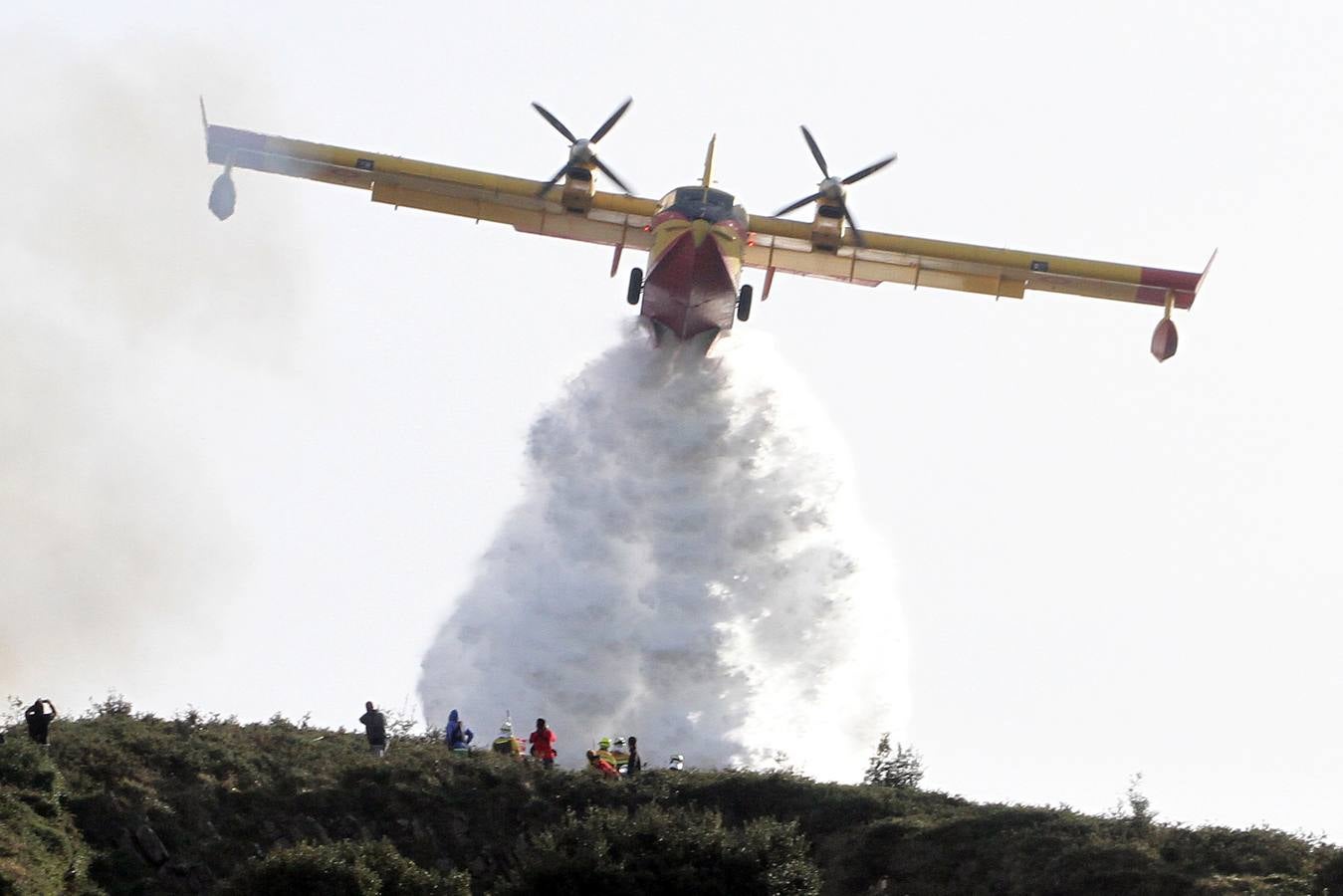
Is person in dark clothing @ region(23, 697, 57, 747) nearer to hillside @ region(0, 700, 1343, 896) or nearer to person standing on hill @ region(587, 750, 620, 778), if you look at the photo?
hillside @ region(0, 700, 1343, 896)

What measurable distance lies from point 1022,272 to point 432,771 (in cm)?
1824

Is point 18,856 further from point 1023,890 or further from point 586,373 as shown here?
point 586,373

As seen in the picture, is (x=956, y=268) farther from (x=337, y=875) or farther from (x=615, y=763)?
(x=337, y=875)

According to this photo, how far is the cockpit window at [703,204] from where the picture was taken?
119 feet

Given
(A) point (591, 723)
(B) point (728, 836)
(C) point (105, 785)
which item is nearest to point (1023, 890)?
(B) point (728, 836)

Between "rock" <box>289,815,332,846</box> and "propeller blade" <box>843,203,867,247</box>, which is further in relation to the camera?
"propeller blade" <box>843,203,867,247</box>

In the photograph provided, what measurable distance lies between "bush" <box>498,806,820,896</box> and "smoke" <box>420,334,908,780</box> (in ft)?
42.6

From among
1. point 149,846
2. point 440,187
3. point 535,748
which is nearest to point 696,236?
point 440,187

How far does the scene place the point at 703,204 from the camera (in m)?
36.6

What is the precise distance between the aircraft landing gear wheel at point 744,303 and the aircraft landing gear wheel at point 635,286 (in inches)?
77.3

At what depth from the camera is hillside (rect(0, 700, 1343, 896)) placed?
20953 millimetres

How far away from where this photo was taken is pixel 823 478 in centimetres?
3972

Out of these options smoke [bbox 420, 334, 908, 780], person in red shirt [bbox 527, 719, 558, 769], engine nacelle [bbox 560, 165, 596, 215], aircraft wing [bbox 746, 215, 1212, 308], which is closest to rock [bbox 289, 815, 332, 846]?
person in red shirt [bbox 527, 719, 558, 769]

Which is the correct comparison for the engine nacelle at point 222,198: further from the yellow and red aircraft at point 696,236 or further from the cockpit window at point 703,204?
the cockpit window at point 703,204
